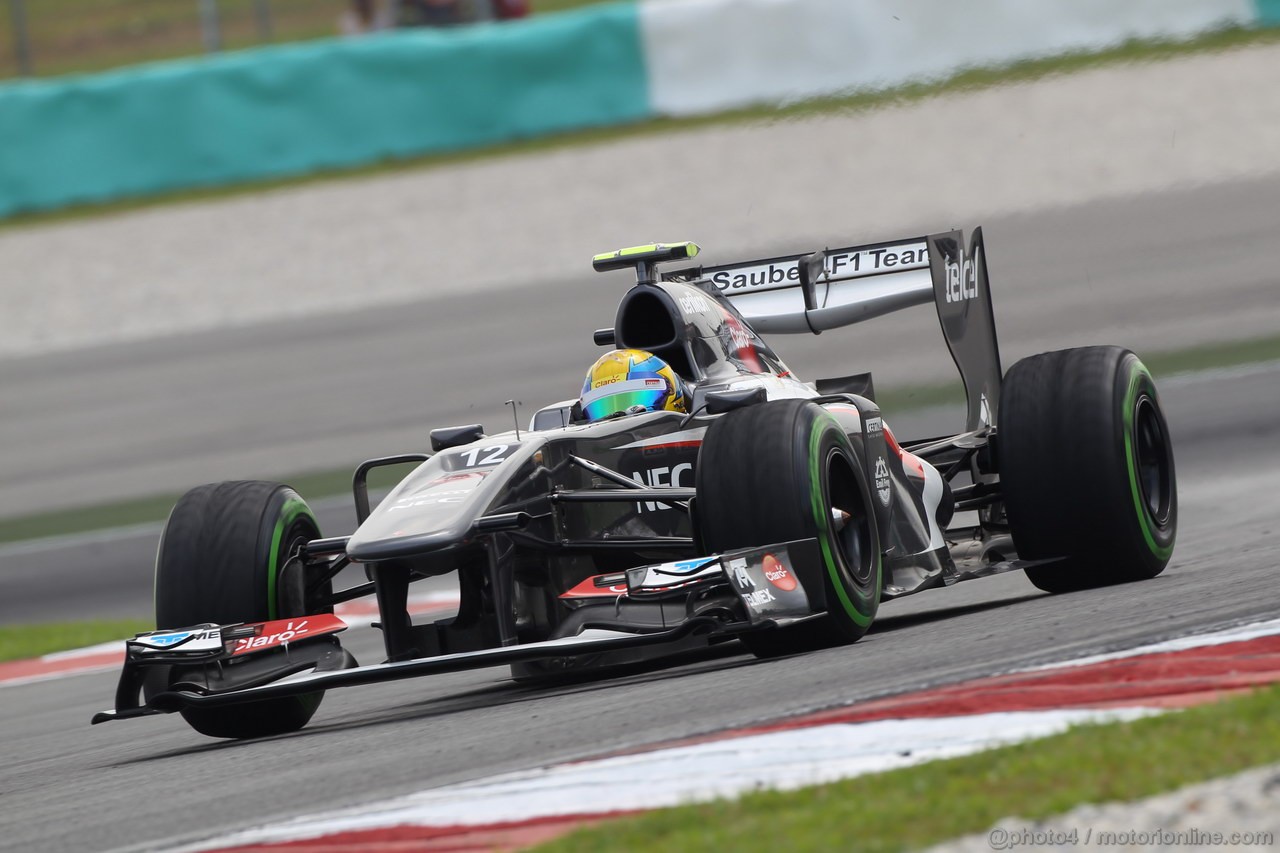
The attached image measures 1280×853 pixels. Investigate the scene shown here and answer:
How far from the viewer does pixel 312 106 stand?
68.7 feet

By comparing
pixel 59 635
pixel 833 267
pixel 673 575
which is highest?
pixel 833 267

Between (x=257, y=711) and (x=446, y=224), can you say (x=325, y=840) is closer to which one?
(x=257, y=711)

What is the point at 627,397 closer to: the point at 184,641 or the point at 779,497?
the point at 779,497

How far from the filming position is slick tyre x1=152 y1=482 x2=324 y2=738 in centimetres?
745

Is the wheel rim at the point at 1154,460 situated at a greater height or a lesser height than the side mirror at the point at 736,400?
lesser

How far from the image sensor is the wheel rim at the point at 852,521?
743 centimetres

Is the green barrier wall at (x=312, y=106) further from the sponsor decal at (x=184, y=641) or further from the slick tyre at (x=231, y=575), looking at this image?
the sponsor decal at (x=184, y=641)

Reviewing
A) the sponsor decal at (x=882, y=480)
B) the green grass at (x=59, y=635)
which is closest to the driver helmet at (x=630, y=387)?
Result: the sponsor decal at (x=882, y=480)

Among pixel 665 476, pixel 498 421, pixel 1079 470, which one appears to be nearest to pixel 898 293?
pixel 1079 470

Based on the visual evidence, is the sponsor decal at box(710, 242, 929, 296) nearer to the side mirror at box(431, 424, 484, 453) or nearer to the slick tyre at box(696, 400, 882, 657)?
the side mirror at box(431, 424, 484, 453)

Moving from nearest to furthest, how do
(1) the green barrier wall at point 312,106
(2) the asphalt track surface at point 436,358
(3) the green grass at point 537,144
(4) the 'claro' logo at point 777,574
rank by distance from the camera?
(4) the 'claro' logo at point 777,574
(2) the asphalt track surface at point 436,358
(3) the green grass at point 537,144
(1) the green barrier wall at point 312,106

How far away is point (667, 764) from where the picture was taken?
16.8ft

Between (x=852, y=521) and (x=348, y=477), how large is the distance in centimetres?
754

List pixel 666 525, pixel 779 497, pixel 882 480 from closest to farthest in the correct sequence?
pixel 779 497
pixel 666 525
pixel 882 480
